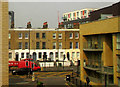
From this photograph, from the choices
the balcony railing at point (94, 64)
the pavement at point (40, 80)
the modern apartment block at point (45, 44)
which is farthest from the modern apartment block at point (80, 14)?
the balcony railing at point (94, 64)

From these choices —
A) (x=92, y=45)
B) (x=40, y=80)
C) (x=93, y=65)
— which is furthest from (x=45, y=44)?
(x=93, y=65)

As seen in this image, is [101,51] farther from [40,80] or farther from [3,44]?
[3,44]

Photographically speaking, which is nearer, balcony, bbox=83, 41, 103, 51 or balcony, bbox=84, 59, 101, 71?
balcony, bbox=83, 41, 103, 51

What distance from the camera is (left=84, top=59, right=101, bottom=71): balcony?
95.7 feet

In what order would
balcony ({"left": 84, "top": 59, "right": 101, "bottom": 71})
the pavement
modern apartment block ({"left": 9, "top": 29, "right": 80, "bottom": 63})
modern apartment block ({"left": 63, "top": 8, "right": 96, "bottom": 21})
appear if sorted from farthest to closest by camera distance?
1. modern apartment block ({"left": 63, "top": 8, "right": 96, "bottom": 21})
2. modern apartment block ({"left": 9, "top": 29, "right": 80, "bottom": 63})
3. the pavement
4. balcony ({"left": 84, "top": 59, "right": 101, "bottom": 71})

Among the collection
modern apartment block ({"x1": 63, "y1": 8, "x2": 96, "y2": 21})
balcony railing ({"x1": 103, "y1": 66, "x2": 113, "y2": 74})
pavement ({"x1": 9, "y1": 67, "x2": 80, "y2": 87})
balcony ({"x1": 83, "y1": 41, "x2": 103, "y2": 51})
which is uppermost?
modern apartment block ({"x1": 63, "y1": 8, "x2": 96, "y2": 21})

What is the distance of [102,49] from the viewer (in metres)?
28.0

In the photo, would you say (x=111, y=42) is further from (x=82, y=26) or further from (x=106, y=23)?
(x=82, y=26)

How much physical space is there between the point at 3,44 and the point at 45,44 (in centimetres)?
4592

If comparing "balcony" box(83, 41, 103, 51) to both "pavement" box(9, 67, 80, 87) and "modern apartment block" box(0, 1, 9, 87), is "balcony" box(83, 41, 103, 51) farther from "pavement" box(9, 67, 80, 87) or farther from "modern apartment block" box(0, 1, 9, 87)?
"modern apartment block" box(0, 1, 9, 87)

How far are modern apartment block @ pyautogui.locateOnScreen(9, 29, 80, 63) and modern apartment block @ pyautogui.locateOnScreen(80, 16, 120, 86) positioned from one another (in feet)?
98.2

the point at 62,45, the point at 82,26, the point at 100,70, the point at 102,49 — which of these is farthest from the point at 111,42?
the point at 62,45

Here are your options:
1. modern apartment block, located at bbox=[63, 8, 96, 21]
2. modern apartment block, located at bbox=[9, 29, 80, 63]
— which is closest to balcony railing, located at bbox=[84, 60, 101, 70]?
modern apartment block, located at bbox=[9, 29, 80, 63]

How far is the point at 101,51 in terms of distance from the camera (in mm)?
28328
